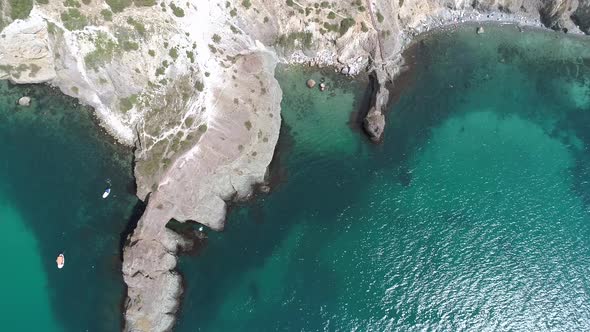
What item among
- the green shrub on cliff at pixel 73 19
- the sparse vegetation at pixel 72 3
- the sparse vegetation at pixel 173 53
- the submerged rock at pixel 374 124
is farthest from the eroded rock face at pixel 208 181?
the sparse vegetation at pixel 72 3

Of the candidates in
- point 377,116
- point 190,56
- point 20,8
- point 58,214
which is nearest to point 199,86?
point 190,56

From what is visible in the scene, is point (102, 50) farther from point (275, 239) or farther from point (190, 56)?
point (275, 239)

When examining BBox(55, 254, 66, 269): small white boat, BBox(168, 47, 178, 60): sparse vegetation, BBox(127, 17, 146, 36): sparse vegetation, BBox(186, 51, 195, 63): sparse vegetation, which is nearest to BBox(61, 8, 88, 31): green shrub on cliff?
BBox(127, 17, 146, 36): sparse vegetation

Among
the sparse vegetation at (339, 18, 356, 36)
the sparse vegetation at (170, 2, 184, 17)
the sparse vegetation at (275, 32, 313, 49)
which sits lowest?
the sparse vegetation at (275, 32, 313, 49)

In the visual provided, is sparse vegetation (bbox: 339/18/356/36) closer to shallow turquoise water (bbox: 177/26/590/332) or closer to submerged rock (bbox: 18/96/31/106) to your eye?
shallow turquoise water (bbox: 177/26/590/332)

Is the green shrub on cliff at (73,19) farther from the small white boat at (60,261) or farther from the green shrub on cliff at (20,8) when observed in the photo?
the small white boat at (60,261)

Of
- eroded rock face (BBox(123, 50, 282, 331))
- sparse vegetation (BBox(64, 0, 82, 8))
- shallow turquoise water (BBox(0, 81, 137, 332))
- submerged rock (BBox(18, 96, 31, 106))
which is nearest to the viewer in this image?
eroded rock face (BBox(123, 50, 282, 331))

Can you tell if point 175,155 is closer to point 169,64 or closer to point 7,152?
point 169,64
